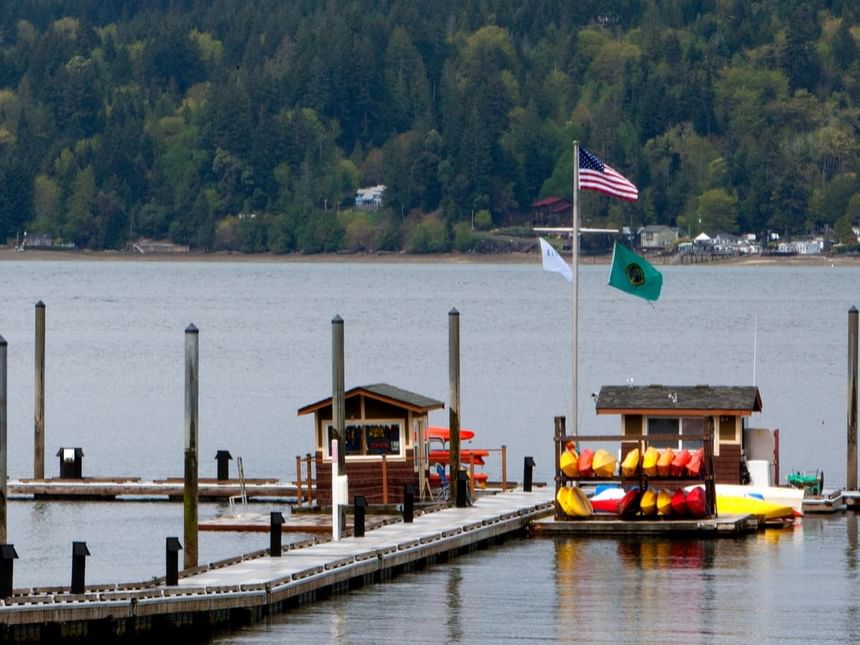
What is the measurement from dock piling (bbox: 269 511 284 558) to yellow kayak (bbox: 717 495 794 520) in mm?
9992

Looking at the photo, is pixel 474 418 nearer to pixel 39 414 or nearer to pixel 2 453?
pixel 39 414

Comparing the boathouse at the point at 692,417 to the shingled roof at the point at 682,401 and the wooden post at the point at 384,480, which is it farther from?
the wooden post at the point at 384,480

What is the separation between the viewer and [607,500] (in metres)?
40.8

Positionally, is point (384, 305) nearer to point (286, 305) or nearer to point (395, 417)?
point (286, 305)

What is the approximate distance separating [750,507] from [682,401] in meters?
2.39

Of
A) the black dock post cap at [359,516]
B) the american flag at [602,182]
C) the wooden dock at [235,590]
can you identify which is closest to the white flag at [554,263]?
the american flag at [602,182]

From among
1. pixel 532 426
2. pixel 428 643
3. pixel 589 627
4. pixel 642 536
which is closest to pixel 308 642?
pixel 428 643

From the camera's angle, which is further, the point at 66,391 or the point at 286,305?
the point at 286,305

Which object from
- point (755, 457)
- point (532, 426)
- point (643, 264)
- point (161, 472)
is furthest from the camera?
point (532, 426)

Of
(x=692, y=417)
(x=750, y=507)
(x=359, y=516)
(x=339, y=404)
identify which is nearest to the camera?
(x=359, y=516)

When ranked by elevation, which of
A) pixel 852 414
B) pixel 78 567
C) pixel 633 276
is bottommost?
pixel 78 567

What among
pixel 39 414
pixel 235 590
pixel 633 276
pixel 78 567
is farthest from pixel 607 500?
pixel 39 414

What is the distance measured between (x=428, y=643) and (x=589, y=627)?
250 cm

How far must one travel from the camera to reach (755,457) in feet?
141
